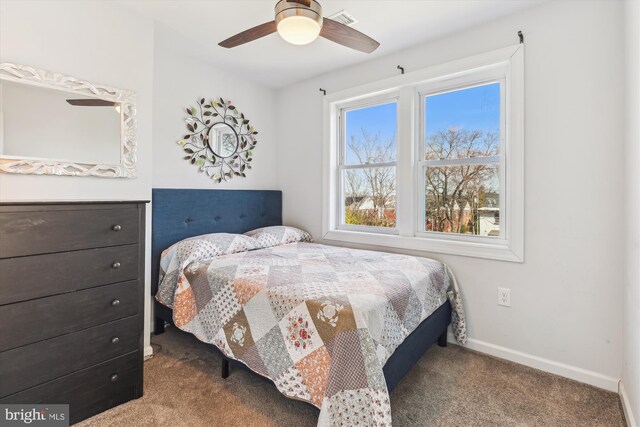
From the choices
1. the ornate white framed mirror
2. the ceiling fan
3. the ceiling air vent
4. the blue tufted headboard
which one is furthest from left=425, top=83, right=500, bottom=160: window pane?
the ornate white framed mirror

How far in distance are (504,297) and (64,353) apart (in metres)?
2.72

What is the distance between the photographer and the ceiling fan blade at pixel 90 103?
6.57ft

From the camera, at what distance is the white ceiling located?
6.92 feet

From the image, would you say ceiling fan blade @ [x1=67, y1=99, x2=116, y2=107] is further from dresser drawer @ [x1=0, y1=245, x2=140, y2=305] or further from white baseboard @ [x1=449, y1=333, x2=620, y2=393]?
white baseboard @ [x1=449, y1=333, x2=620, y2=393]

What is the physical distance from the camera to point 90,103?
205cm

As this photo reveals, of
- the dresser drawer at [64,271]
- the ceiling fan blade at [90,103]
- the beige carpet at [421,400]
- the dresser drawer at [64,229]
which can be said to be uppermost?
the ceiling fan blade at [90,103]

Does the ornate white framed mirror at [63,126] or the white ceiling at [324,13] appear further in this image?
the white ceiling at [324,13]

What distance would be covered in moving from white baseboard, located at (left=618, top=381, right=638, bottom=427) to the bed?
0.91 m

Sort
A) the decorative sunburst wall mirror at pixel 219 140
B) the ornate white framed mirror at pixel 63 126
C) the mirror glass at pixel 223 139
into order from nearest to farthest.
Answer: the ornate white framed mirror at pixel 63 126, the decorative sunburst wall mirror at pixel 219 140, the mirror glass at pixel 223 139

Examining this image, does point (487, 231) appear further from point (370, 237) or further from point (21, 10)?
point (21, 10)

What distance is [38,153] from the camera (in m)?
1.85

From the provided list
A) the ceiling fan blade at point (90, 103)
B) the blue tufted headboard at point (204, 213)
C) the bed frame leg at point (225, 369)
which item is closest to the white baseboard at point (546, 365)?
the bed frame leg at point (225, 369)

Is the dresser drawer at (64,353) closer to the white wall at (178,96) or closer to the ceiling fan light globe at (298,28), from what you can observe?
the white wall at (178,96)

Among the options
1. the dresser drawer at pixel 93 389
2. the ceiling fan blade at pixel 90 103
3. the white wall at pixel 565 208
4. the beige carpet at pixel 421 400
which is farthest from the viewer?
the ceiling fan blade at pixel 90 103
